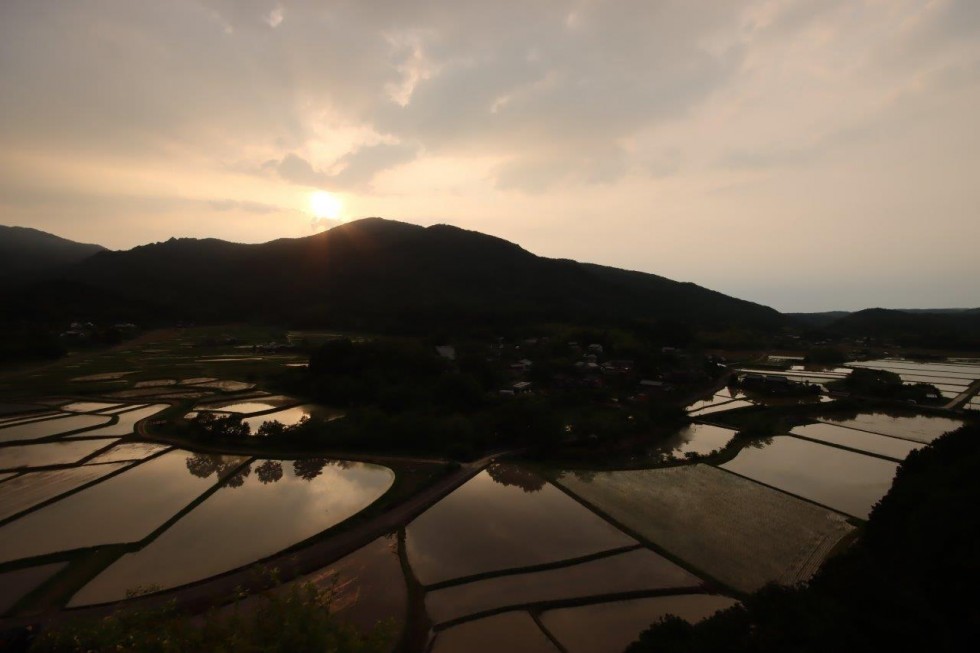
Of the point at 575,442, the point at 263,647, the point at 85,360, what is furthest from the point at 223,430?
the point at 85,360

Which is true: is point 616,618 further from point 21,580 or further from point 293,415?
point 293,415

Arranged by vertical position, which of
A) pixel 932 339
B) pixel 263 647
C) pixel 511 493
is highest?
pixel 932 339

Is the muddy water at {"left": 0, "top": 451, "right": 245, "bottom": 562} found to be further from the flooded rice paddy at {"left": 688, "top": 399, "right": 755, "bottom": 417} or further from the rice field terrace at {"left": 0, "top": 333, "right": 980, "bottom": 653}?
the flooded rice paddy at {"left": 688, "top": 399, "right": 755, "bottom": 417}

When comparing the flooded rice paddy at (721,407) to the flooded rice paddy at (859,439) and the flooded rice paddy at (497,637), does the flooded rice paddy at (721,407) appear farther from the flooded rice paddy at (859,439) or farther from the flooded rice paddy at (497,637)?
the flooded rice paddy at (497,637)

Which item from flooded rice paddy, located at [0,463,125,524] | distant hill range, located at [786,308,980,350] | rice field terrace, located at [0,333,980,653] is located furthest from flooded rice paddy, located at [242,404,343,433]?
distant hill range, located at [786,308,980,350]

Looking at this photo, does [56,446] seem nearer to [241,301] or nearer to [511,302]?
[511,302]

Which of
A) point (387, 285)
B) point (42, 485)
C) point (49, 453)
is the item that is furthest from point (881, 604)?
point (387, 285)

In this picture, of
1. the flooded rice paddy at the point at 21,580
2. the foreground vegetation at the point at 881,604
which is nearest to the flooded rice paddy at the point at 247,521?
the flooded rice paddy at the point at 21,580
